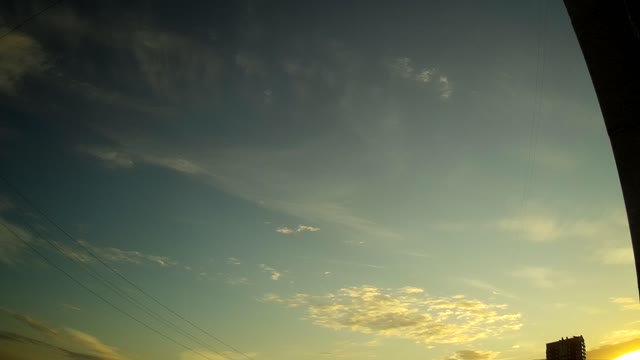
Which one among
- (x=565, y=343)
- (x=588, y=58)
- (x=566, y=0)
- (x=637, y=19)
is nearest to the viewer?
(x=637, y=19)

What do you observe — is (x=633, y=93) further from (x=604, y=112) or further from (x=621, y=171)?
(x=621, y=171)

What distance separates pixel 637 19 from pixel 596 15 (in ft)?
6.83

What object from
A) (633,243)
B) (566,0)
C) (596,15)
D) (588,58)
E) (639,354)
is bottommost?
(639,354)

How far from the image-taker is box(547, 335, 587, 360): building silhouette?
36.7 meters

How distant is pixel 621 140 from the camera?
5680 mm

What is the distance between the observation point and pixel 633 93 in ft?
18.6

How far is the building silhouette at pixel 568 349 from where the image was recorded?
36.7m

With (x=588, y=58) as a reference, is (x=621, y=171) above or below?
below

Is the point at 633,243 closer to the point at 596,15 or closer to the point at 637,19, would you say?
the point at 637,19

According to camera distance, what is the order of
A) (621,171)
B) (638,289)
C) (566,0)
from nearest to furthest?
(638,289)
(621,171)
(566,0)

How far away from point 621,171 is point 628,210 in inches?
23.8

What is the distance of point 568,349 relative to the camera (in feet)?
124

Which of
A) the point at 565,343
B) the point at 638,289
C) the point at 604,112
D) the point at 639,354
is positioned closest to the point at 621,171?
the point at 604,112

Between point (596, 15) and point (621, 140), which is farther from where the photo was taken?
point (596, 15)
